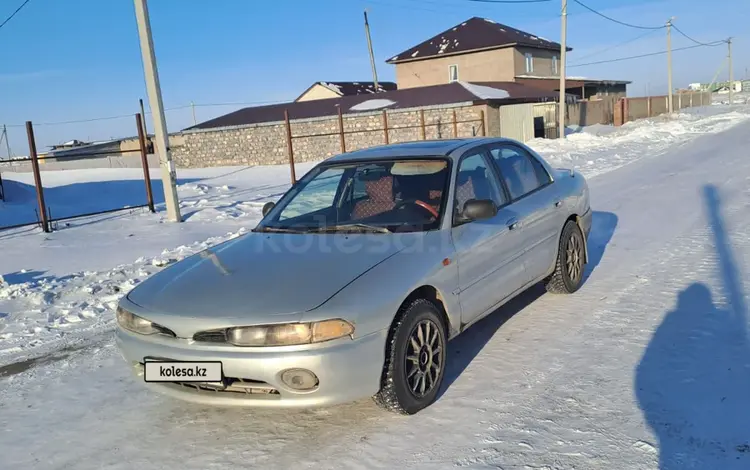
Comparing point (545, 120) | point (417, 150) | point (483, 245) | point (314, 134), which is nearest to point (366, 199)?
point (417, 150)

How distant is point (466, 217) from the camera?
13.8 ft

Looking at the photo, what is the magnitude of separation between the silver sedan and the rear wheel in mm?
177

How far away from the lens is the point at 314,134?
2766 centimetres

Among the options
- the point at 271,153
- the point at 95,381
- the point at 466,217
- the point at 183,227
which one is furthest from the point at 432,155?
the point at 271,153

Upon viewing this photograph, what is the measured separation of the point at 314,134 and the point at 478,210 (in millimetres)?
24136

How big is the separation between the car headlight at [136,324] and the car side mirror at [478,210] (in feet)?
6.71

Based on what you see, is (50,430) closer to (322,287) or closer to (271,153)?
(322,287)

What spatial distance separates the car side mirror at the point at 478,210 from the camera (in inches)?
163

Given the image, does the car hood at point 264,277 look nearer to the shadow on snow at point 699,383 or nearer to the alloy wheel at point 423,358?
the alloy wheel at point 423,358

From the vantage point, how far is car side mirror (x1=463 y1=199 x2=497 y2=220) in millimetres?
4141

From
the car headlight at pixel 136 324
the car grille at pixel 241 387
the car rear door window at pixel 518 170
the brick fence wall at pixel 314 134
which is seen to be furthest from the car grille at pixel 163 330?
the brick fence wall at pixel 314 134

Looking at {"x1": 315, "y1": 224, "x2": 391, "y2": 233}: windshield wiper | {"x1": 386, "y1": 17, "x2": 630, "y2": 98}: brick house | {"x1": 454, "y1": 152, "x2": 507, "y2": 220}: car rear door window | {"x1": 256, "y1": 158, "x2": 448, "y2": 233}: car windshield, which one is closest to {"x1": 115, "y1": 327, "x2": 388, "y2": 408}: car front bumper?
{"x1": 315, "y1": 224, "x2": 391, "y2": 233}: windshield wiper

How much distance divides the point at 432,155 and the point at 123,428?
2693 millimetres

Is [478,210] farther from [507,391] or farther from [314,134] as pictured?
[314,134]
